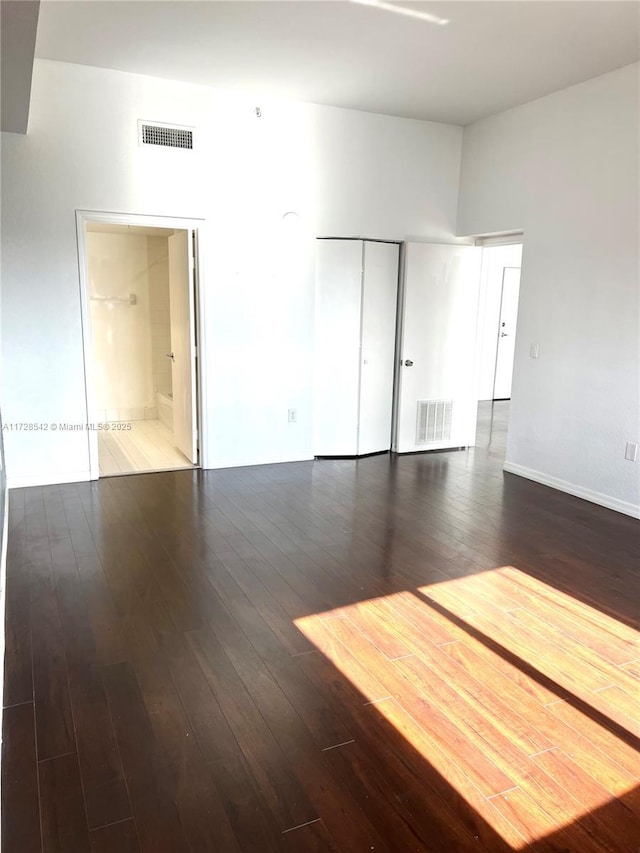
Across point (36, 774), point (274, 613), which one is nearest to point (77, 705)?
point (36, 774)

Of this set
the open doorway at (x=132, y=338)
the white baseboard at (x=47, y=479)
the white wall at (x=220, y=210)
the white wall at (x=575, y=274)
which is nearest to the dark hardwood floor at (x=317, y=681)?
the white baseboard at (x=47, y=479)

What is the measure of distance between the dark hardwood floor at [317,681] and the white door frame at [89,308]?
887mm

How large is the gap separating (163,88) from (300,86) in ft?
3.48

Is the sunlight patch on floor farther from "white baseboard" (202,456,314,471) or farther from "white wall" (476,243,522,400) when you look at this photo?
"white wall" (476,243,522,400)

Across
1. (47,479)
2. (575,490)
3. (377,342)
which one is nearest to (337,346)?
(377,342)

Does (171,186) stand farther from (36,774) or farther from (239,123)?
(36,774)

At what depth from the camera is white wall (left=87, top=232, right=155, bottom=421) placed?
703 cm

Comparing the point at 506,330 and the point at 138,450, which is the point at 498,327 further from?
the point at 138,450

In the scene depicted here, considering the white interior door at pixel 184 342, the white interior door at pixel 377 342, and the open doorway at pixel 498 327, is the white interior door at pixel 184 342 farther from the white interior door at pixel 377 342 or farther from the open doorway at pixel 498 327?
the open doorway at pixel 498 327

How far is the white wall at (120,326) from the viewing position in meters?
7.03

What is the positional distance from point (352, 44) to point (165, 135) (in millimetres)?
1671

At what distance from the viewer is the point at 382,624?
9.30 feet

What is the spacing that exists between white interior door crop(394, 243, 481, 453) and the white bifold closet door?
178 mm

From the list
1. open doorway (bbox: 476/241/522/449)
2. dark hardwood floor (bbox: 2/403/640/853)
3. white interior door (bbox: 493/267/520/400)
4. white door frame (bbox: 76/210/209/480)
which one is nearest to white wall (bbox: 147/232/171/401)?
white door frame (bbox: 76/210/209/480)
